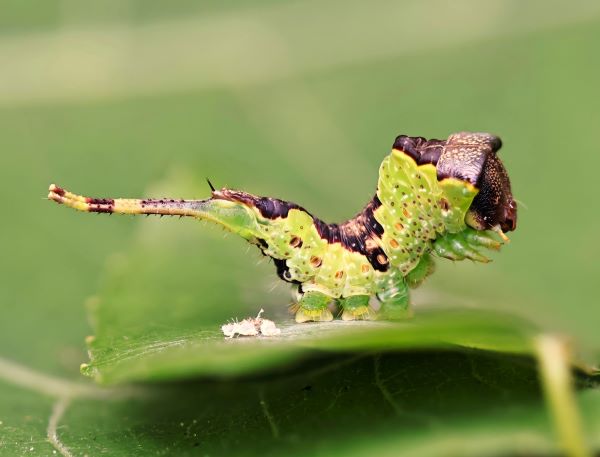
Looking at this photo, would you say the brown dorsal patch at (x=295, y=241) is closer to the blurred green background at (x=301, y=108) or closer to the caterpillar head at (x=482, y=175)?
the caterpillar head at (x=482, y=175)

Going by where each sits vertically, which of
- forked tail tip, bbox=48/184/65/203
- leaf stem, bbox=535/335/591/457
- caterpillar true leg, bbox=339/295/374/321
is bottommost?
leaf stem, bbox=535/335/591/457

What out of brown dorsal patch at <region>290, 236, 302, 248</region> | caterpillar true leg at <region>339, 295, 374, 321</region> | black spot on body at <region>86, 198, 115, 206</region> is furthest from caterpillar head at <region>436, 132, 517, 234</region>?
black spot on body at <region>86, 198, 115, 206</region>

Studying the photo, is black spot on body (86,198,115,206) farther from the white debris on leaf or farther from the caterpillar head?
the caterpillar head

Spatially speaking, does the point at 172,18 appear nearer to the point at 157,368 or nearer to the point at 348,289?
the point at 348,289

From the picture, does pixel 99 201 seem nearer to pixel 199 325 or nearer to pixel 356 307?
pixel 199 325

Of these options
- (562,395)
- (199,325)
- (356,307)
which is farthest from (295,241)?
(562,395)

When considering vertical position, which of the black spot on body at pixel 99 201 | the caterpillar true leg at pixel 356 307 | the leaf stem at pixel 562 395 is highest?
the black spot on body at pixel 99 201

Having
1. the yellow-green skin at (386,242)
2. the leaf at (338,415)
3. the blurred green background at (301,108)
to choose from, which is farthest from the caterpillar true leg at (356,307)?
the blurred green background at (301,108)
